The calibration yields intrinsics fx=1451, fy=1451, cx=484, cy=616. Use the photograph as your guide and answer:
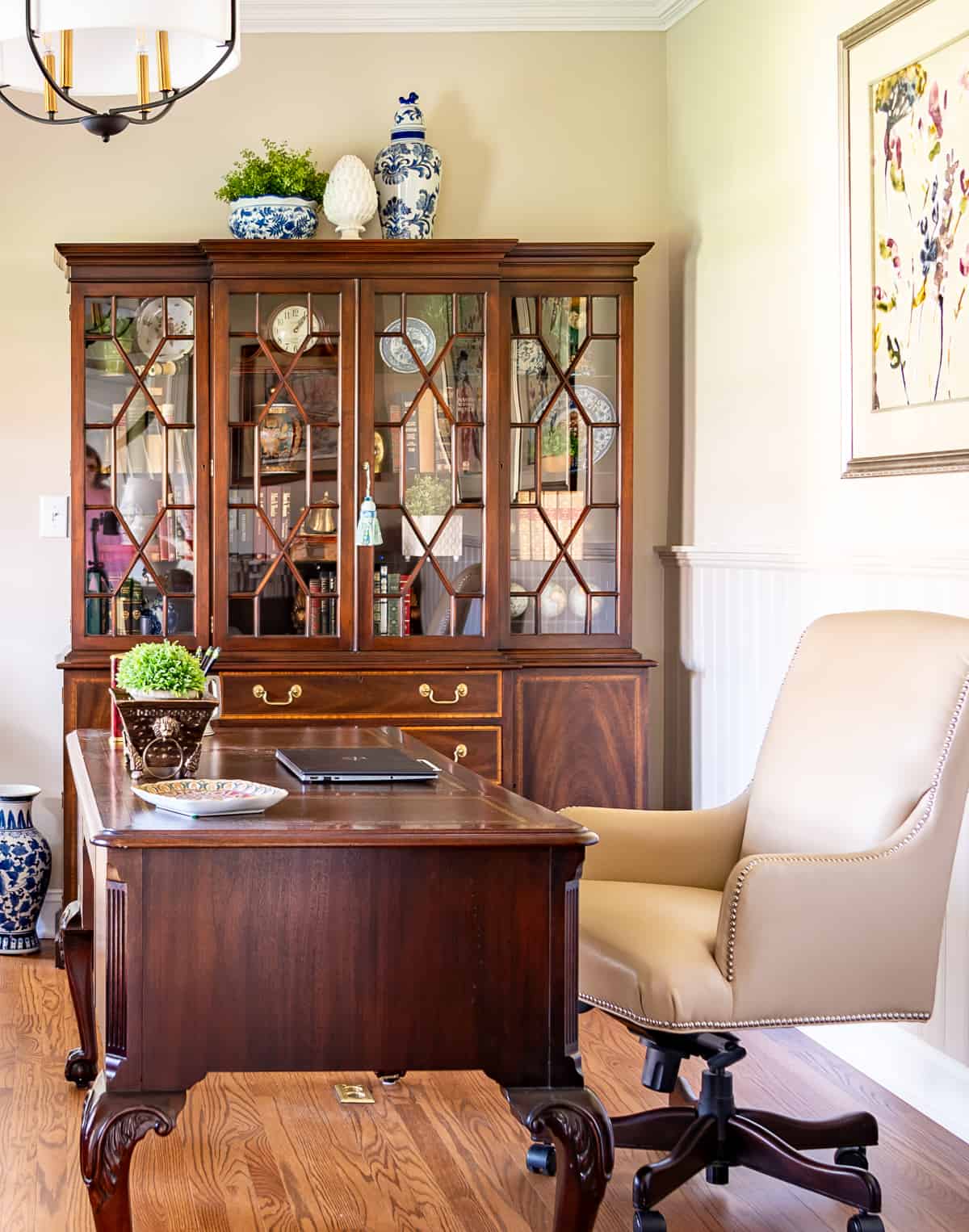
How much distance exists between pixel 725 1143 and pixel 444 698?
1.75m

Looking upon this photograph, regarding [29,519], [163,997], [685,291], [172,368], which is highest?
[685,291]

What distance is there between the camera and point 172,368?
13.4 feet

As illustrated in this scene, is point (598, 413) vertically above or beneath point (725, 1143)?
above

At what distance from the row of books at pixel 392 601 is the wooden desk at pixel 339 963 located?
6.77 ft

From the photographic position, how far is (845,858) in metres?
2.35

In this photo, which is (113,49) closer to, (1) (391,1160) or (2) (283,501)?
(2) (283,501)

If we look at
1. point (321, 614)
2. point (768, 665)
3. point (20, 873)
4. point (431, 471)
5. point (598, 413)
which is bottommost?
point (20, 873)

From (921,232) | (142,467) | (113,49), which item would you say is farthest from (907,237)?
(142,467)

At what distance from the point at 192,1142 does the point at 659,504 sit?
2.49m

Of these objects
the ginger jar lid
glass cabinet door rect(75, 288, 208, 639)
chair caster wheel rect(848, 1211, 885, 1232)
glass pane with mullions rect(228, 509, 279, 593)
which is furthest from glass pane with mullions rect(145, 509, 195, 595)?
chair caster wheel rect(848, 1211, 885, 1232)

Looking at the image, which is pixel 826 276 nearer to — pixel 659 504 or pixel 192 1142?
pixel 659 504

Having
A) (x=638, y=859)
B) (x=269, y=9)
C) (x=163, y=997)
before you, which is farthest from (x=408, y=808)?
(x=269, y=9)

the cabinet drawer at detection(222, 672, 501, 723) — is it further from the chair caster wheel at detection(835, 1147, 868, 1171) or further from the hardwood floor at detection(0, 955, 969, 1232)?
the chair caster wheel at detection(835, 1147, 868, 1171)

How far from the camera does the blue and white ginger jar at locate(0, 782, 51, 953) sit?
161 inches
